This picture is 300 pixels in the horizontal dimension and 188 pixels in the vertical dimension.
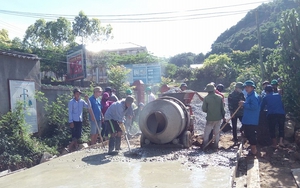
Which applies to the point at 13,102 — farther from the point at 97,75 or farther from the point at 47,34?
the point at 47,34

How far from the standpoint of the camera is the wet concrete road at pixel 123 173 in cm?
536

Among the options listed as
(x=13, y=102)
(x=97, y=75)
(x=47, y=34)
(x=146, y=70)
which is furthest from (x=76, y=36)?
(x=13, y=102)

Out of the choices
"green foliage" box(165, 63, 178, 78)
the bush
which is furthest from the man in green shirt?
"green foliage" box(165, 63, 178, 78)

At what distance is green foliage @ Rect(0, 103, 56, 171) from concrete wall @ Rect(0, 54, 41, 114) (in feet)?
1.55

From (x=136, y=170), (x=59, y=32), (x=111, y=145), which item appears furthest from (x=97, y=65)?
(x=136, y=170)

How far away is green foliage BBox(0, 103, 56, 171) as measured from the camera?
26.3 feet

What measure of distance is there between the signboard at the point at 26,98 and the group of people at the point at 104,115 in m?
1.42

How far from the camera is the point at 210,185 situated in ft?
16.8

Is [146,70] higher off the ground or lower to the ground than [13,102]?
higher

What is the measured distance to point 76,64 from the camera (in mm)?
19578

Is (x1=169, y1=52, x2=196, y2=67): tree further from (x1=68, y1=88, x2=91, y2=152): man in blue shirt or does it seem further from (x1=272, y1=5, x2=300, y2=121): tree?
(x1=68, y1=88, x2=91, y2=152): man in blue shirt

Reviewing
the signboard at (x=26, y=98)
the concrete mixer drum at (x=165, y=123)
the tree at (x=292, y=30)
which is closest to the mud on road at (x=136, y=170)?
the concrete mixer drum at (x=165, y=123)

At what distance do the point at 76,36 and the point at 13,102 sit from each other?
27.6 metres

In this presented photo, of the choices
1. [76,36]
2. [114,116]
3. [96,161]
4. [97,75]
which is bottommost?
[96,161]
